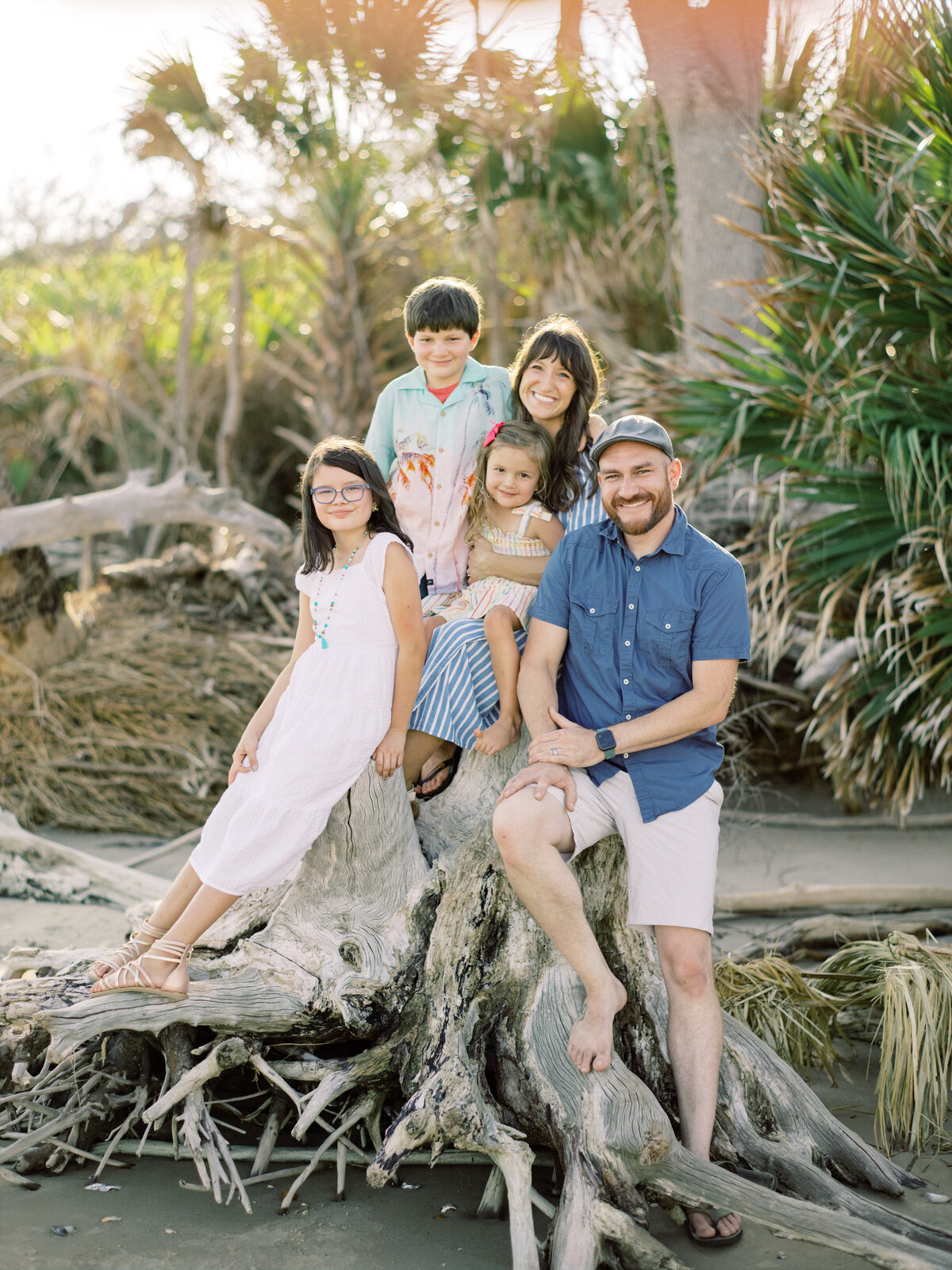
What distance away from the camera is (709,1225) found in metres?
3.05

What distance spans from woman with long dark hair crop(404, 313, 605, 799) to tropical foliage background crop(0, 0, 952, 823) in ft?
6.52

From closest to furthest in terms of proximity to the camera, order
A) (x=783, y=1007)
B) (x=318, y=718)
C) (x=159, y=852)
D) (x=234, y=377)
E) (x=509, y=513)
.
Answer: (x=318, y=718) < (x=509, y=513) < (x=783, y=1007) < (x=159, y=852) < (x=234, y=377)

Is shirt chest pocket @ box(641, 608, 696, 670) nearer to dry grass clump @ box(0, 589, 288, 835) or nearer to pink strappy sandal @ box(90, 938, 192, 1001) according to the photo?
pink strappy sandal @ box(90, 938, 192, 1001)

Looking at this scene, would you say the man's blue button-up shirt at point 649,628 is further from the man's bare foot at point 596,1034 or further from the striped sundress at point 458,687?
the man's bare foot at point 596,1034

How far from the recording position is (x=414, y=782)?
4.00m

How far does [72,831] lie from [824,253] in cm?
526

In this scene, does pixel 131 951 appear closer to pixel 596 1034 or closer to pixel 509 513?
pixel 596 1034

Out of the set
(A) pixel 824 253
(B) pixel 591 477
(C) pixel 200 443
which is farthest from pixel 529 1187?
(C) pixel 200 443

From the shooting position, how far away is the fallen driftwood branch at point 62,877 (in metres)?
5.32

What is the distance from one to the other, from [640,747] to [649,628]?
0.34 metres

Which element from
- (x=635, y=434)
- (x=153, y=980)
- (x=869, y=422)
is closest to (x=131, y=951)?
(x=153, y=980)

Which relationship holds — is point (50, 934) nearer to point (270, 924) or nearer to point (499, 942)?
point (270, 924)

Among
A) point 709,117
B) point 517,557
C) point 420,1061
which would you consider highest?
point 709,117

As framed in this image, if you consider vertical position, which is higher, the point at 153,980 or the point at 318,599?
the point at 318,599
